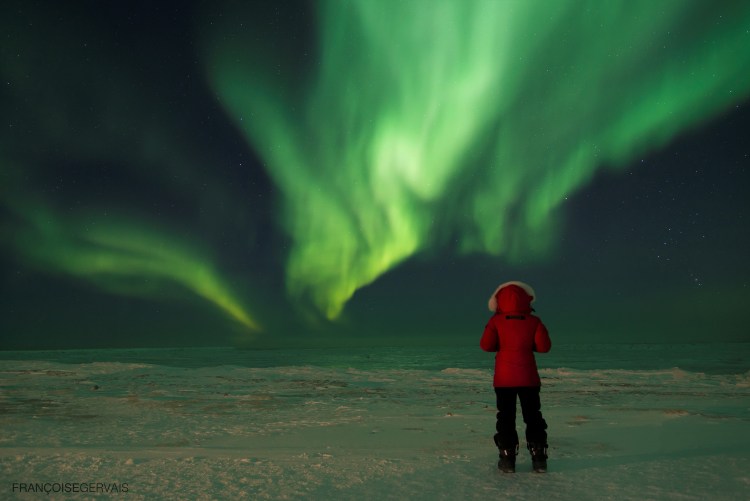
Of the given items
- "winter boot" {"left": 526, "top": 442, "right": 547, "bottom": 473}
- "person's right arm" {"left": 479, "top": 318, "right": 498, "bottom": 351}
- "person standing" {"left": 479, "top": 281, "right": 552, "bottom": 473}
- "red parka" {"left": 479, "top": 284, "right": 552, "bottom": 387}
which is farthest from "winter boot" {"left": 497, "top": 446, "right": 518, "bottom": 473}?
"person's right arm" {"left": 479, "top": 318, "right": 498, "bottom": 351}

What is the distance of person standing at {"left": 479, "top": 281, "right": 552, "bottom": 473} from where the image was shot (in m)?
5.39

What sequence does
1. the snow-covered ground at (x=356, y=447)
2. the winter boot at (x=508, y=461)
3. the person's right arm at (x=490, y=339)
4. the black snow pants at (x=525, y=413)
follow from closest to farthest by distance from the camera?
the snow-covered ground at (x=356, y=447) < the winter boot at (x=508, y=461) < the black snow pants at (x=525, y=413) < the person's right arm at (x=490, y=339)

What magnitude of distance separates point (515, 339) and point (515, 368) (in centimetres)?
28

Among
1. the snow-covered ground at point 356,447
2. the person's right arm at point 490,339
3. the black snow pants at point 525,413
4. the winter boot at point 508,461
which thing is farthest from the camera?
the person's right arm at point 490,339

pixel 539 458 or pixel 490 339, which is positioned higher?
pixel 490 339

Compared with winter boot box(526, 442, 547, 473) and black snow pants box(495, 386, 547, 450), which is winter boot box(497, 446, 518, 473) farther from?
winter boot box(526, 442, 547, 473)

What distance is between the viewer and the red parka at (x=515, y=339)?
5.43 metres

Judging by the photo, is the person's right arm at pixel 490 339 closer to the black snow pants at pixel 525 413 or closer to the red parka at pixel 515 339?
the red parka at pixel 515 339

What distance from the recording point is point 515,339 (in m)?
5.49

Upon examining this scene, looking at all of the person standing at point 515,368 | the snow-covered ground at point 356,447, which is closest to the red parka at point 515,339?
the person standing at point 515,368

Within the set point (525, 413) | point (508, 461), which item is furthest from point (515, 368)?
point (508, 461)

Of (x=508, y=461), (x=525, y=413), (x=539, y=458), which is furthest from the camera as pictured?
(x=525, y=413)

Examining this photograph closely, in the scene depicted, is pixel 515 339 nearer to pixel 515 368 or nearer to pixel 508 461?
pixel 515 368

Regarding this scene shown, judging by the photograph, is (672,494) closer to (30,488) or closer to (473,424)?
(473,424)
